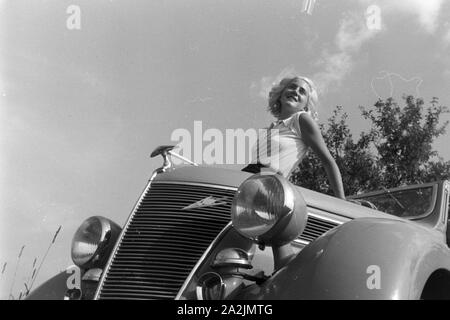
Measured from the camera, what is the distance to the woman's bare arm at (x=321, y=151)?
3289mm

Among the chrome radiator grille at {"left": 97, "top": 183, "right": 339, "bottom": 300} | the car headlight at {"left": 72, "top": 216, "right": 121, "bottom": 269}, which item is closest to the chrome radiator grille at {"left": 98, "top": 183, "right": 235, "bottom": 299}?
the chrome radiator grille at {"left": 97, "top": 183, "right": 339, "bottom": 300}

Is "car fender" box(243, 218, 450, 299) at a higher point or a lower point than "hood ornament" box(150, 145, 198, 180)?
lower

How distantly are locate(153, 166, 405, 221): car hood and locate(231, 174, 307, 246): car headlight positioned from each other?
52cm

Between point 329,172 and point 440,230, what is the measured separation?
1.17m

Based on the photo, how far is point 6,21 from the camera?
421cm

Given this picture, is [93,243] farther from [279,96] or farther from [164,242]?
[279,96]

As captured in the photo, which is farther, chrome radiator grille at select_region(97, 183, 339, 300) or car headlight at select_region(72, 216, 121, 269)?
car headlight at select_region(72, 216, 121, 269)

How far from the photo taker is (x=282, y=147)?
10.8 ft

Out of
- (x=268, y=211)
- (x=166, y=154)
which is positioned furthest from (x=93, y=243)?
(x=268, y=211)

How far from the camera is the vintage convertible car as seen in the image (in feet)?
7.16

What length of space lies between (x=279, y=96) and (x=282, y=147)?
20.5 inches

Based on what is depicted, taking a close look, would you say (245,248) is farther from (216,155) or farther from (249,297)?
(216,155)

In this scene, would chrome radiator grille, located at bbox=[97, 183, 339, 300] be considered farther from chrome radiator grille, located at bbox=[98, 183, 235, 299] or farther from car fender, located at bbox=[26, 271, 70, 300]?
car fender, located at bbox=[26, 271, 70, 300]
